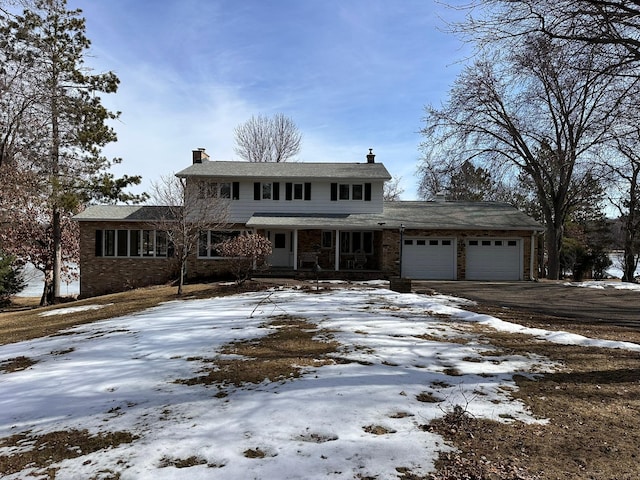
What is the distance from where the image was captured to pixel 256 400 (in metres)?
4.38

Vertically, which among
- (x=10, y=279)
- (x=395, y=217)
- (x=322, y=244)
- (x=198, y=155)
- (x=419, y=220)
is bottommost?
(x=10, y=279)

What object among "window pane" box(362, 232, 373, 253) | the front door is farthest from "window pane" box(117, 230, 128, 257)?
"window pane" box(362, 232, 373, 253)

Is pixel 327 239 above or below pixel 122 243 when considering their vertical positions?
above

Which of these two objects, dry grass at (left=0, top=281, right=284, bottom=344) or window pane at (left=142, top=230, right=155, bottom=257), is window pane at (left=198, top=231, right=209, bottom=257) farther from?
dry grass at (left=0, top=281, right=284, bottom=344)

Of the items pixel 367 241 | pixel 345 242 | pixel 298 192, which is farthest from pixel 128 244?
pixel 367 241

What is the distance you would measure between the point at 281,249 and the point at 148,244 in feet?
21.7

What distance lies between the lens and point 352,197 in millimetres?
21234

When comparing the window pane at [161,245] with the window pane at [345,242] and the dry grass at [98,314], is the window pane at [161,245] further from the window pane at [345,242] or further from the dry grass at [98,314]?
the window pane at [345,242]

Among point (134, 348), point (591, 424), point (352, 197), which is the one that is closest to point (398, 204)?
point (352, 197)

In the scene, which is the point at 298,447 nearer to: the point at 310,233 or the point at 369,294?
the point at 369,294

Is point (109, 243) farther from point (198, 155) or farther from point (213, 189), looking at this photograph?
point (198, 155)

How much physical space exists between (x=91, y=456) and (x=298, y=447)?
5.55ft

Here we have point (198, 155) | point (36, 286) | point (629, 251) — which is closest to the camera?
point (198, 155)

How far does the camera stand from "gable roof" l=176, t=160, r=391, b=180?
67.8 feet
